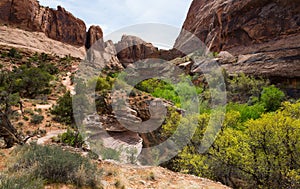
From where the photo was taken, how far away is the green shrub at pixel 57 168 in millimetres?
3732

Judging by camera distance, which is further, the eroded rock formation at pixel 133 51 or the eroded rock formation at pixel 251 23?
the eroded rock formation at pixel 133 51

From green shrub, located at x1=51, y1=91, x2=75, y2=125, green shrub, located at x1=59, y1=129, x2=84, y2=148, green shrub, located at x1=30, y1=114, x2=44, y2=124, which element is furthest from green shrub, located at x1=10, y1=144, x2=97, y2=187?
green shrub, located at x1=51, y1=91, x2=75, y2=125

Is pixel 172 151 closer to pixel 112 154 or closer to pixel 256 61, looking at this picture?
pixel 112 154

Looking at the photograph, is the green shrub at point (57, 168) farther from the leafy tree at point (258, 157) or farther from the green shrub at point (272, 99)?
the green shrub at point (272, 99)

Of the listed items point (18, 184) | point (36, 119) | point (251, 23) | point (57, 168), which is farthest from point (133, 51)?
point (18, 184)

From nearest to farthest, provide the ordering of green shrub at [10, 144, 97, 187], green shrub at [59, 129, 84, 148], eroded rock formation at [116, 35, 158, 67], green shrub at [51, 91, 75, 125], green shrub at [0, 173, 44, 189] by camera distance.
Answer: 1. green shrub at [0, 173, 44, 189]
2. green shrub at [10, 144, 97, 187]
3. green shrub at [59, 129, 84, 148]
4. green shrub at [51, 91, 75, 125]
5. eroded rock formation at [116, 35, 158, 67]

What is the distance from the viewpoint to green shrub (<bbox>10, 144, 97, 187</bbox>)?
12.2 feet

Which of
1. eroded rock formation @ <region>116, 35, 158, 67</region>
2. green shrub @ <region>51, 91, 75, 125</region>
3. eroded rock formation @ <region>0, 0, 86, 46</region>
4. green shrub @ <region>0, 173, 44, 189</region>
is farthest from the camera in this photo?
eroded rock formation @ <region>116, 35, 158, 67</region>

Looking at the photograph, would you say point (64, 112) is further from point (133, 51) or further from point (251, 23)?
point (133, 51)

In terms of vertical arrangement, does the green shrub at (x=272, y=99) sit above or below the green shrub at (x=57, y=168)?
above

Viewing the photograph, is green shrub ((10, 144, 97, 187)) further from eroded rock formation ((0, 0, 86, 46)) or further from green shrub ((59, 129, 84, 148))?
eroded rock formation ((0, 0, 86, 46))

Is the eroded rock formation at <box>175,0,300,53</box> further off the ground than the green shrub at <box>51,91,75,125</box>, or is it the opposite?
the eroded rock formation at <box>175,0,300,53</box>

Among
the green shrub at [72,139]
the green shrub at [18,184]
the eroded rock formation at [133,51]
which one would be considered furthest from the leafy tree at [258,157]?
the eroded rock formation at [133,51]

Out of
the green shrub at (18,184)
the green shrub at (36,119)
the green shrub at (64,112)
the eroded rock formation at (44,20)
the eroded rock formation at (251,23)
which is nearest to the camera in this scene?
the green shrub at (18,184)
